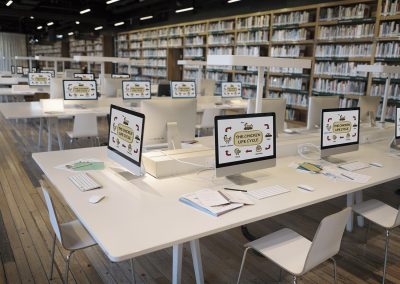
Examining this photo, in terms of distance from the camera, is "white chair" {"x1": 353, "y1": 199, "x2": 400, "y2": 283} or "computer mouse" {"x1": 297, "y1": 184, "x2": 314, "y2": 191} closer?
"computer mouse" {"x1": 297, "y1": 184, "x2": 314, "y2": 191}

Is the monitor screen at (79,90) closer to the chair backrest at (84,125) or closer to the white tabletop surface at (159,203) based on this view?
the chair backrest at (84,125)

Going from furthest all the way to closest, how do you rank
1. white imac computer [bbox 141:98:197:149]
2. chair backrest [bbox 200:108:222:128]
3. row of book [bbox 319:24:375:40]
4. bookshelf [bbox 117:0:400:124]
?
row of book [bbox 319:24:375:40] < bookshelf [bbox 117:0:400:124] < chair backrest [bbox 200:108:222:128] < white imac computer [bbox 141:98:197:149]

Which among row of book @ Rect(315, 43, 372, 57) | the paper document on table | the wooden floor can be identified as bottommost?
the wooden floor

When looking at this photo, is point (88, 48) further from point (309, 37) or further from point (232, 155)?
point (232, 155)

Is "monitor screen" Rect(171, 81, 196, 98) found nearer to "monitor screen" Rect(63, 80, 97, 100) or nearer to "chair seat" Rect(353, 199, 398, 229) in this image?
"monitor screen" Rect(63, 80, 97, 100)

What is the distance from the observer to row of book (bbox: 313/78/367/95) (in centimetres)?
656

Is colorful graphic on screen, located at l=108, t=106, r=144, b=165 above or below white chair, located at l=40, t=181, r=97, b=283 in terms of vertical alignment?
above

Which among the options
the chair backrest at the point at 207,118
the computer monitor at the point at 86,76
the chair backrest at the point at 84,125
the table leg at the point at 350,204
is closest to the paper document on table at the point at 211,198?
the table leg at the point at 350,204

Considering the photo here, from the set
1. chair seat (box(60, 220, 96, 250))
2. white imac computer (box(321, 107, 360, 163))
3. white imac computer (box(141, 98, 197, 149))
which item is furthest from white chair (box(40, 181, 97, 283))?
white imac computer (box(321, 107, 360, 163))

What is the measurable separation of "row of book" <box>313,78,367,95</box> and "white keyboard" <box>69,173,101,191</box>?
5.76m

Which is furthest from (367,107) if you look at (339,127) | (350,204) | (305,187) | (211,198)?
(211,198)

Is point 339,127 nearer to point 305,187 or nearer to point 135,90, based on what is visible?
point 305,187

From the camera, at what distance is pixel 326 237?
65.6 inches

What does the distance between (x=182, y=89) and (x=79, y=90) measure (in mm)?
1708
